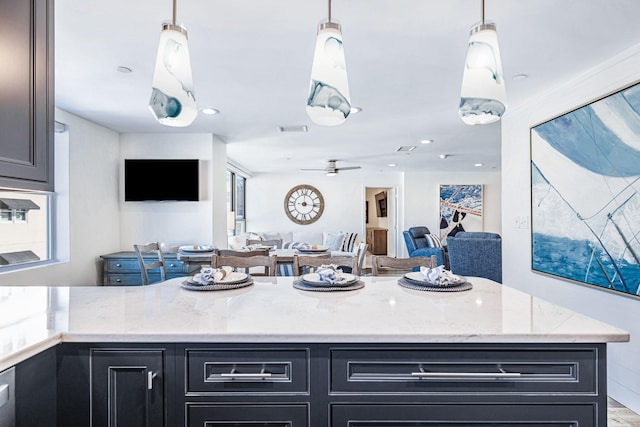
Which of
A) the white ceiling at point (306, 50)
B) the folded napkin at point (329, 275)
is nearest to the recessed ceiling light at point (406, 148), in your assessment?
the white ceiling at point (306, 50)

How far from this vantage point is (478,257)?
16.5ft

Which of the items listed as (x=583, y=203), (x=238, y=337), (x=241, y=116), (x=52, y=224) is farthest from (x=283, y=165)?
(x=238, y=337)

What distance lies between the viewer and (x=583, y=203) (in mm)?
2691

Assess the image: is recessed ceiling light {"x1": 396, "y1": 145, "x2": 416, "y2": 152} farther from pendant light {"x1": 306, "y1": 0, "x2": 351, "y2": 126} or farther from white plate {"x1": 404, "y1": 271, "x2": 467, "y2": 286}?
pendant light {"x1": 306, "y1": 0, "x2": 351, "y2": 126}

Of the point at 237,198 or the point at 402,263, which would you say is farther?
the point at 237,198

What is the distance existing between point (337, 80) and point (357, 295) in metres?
0.90

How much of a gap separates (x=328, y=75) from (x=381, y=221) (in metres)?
10.6

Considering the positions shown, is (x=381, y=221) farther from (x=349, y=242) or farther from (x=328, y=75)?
(x=328, y=75)

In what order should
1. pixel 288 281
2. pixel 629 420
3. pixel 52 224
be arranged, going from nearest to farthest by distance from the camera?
pixel 288 281 → pixel 629 420 → pixel 52 224

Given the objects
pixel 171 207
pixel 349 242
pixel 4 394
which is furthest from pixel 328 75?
pixel 349 242

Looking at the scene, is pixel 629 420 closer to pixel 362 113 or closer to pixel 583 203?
pixel 583 203

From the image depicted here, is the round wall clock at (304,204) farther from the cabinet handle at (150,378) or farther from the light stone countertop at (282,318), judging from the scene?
the cabinet handle at (150,378)

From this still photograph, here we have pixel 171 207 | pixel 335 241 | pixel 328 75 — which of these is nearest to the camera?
pixel 328 75

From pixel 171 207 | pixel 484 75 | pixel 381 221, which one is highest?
pixel 484 75
